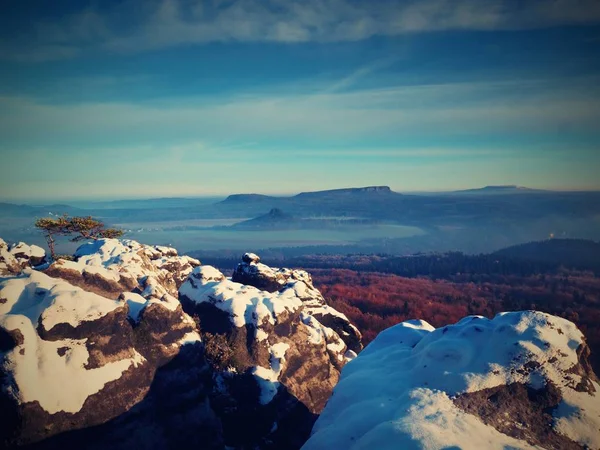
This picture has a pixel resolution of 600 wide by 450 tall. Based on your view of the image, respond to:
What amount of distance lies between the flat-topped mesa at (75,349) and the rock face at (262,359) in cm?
372

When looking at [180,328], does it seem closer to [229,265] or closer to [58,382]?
[58,382]

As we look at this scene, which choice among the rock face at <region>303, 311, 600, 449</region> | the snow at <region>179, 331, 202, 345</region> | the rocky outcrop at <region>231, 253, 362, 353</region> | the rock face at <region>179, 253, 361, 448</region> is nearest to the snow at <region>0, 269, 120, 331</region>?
the snow at <region>179, 331, 202, 345</region>

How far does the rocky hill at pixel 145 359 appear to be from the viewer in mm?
21719

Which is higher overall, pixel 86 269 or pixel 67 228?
pixel 67 228

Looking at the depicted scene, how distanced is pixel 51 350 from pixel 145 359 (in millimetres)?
5826

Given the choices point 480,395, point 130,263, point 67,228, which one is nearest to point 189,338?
point 130,263

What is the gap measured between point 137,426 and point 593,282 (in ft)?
459

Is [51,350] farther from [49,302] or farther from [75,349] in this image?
[49,302]

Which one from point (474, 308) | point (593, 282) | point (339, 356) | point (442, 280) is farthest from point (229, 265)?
point (339, 356)

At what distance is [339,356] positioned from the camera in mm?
41812

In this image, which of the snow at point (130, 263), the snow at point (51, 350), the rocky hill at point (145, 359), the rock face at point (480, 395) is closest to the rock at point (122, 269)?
the snow at point (130, 263)

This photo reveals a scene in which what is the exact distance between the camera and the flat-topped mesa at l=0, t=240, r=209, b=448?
68.1 feet

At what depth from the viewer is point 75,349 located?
2362 centimetres

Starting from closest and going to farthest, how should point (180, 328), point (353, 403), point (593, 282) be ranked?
point (353, 403) < point (180, 328) < point (593, 282)
